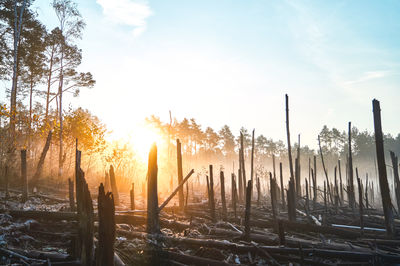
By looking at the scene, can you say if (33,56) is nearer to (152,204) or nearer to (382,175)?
(152,204)

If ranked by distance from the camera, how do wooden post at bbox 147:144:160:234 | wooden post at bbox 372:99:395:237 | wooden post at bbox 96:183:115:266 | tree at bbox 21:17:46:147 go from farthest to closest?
1. tree at bbox 21:17:46:147
2. wooden post at bbox 372:99:395:237
3. wooden post at bbox 147:144:160:234
4. wooden post at bbox 96:183:115:266

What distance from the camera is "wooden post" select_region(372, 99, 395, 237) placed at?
759 centimetres

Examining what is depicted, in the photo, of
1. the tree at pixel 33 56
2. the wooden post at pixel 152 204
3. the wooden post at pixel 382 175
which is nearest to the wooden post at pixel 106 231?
the wooden post at pixel 152 204

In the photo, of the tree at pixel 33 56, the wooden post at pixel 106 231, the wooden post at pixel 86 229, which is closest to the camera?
the wooden post at pixel 106 231

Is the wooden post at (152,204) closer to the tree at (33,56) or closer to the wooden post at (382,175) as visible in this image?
the wooden post at (382,175)

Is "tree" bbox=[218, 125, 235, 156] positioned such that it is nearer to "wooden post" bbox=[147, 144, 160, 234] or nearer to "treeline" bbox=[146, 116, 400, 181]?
"treeline" bbox=[146, 116, 400, 181]

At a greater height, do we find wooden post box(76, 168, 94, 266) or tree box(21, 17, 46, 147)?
tree box(21, 17, 46, 147)

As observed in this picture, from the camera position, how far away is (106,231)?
2896 millimetres

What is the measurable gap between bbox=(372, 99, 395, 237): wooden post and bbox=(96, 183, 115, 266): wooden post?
8.82 meters

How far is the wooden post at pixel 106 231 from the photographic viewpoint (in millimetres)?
2857

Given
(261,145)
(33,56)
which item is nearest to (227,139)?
(261,145)

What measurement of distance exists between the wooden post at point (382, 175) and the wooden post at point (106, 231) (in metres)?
8.82

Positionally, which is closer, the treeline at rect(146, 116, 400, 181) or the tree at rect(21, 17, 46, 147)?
the tree at rect(21, 17, 46, 147)

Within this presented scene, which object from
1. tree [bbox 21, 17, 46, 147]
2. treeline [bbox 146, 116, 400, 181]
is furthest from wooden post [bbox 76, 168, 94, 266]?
treeline [bbox 146, 116, 400, 181]
